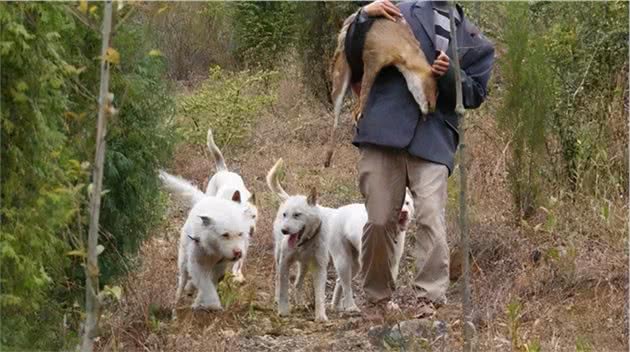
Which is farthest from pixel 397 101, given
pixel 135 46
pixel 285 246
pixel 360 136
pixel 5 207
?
pixel 5 207

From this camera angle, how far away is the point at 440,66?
22.2 ft

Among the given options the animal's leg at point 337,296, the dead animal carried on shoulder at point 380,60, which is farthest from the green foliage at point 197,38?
the dead animal carried on shoulder at point 380,60

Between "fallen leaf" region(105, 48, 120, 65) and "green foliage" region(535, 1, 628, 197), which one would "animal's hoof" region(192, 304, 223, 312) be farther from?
"fallen leaf" region(105, 48, 120, 65)

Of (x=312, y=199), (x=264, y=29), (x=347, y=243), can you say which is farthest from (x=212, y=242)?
(x=264, y=29)

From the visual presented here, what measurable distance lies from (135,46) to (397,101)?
1.60m

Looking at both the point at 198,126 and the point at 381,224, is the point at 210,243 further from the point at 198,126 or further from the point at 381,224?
the point at 198,126

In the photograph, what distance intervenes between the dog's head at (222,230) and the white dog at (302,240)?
0.32m

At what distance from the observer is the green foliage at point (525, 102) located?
926cm

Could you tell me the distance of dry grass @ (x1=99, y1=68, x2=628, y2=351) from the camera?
22.6 feet

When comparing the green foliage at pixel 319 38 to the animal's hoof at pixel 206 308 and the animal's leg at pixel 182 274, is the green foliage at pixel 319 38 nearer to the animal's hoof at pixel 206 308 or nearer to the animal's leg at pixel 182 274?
the animal's leg at pixel 182 274

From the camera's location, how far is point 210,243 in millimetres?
8398

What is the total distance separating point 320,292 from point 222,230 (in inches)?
30.0

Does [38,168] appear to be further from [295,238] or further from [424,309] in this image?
[295,238]

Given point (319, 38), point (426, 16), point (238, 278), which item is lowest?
point (238, 278)
